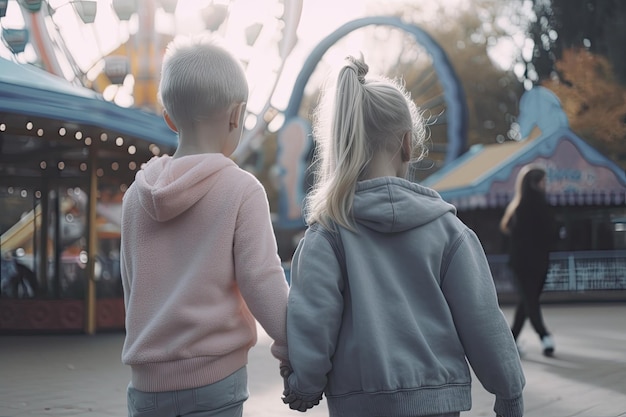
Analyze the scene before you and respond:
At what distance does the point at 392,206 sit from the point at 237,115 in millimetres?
457

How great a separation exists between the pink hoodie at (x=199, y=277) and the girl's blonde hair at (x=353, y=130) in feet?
0.64

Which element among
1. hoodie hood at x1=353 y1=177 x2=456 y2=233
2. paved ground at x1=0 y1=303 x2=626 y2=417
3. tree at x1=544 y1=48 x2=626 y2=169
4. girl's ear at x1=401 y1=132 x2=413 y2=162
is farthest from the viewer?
tree at x1=544 y1=48 x2=626 y2=169

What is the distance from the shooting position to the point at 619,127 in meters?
24.4

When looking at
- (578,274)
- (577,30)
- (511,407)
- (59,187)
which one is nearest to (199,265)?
(511,407)

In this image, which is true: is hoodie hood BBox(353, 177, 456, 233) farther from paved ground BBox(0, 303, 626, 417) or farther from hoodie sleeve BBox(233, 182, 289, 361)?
paved ground BBox(0, 303, 626, 417)

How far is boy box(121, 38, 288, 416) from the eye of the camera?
188 cm

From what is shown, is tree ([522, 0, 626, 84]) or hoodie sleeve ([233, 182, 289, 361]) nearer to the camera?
hoodie sleeve ([233, 182, 289, 361])

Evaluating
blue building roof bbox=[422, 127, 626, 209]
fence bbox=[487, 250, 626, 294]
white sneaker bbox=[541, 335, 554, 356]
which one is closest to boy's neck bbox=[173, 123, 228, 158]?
white sneaker bbox=[541, 335, 554, 356]

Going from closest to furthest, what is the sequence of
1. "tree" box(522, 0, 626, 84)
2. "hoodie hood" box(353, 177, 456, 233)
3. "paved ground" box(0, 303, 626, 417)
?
1. "hoodie hood" box(353, 177, 456, 233)
2. "paved ground" box(0, 303, 626, 417)
3. "tree" box(522, 0, 626, 84)

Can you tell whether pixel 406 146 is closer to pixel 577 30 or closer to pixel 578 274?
pixel 578 274

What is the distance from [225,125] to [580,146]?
1548cm

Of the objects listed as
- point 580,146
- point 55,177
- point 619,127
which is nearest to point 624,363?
point 55,177

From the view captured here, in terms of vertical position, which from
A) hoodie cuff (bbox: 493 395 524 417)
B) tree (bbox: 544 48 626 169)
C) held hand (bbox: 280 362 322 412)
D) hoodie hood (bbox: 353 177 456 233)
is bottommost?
hoodie cuff (bbox: 493 395 524 417)

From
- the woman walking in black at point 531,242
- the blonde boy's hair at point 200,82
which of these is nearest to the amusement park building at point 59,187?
the woman walking in black at point 531,242
